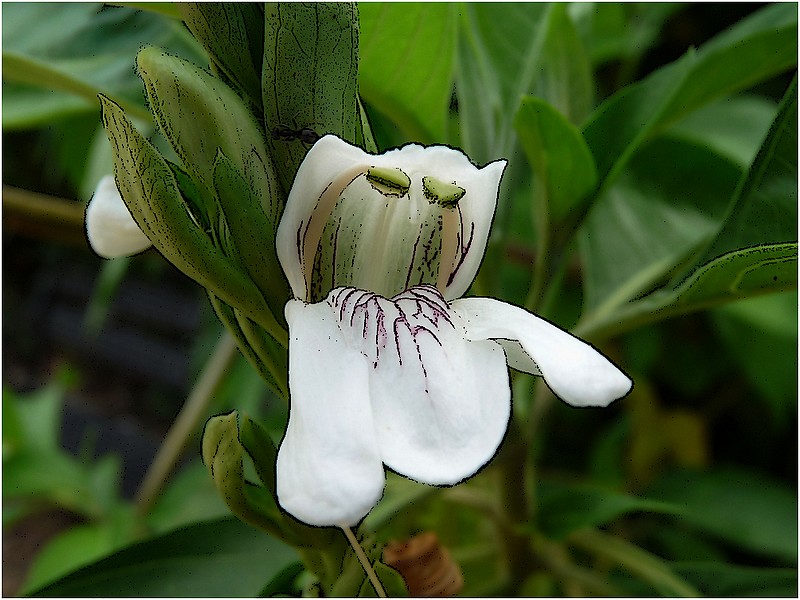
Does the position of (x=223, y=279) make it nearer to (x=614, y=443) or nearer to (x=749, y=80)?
(x=749, y=80)

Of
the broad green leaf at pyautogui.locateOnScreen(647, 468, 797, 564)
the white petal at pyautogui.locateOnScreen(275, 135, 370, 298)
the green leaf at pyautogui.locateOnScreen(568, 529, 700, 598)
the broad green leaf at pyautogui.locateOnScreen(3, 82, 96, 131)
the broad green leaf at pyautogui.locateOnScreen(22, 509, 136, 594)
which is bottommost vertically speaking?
the broad green leaf at pyautogui.locateOnScreen(22, 509, 136, 594)

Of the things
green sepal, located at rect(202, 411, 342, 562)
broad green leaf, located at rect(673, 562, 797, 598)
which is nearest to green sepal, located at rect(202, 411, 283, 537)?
green sepal, located at rect(202, 411, 342, 562)

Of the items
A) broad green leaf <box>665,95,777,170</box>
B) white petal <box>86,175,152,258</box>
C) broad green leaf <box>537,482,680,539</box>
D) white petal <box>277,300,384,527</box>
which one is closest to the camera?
white petal <box>277,300,384,527</box>

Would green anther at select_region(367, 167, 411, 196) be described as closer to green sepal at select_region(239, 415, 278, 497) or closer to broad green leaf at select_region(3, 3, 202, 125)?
green sepal at select_region(239, 415, 278, 497)

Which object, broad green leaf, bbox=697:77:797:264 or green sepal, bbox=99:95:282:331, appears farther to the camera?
broad green leaf, bbox=697:77:797:264

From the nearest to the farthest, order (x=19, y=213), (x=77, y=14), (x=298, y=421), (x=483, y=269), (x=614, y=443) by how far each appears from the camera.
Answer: (x=298, y=421) < (x=483, y=269) < (x=77, y=14) < (x=19, y=213) < (x=614, y=443)

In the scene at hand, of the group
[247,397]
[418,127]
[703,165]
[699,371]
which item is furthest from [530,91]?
[699,371]

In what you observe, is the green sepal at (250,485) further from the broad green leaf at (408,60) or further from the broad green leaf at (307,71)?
the broad green leaf at (408,60)

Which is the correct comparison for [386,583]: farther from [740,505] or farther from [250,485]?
[740,505]
